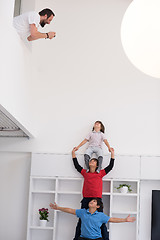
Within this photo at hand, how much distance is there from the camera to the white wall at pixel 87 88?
686 cm

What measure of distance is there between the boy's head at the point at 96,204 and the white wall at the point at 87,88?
3.01 ft

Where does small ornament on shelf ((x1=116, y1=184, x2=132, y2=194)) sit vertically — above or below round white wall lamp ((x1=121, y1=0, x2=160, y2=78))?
below

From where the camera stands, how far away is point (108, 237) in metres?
6.27

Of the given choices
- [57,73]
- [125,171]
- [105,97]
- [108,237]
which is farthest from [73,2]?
[108,237]

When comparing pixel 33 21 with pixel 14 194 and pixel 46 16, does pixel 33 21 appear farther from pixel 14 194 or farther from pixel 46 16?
pixel 14 194

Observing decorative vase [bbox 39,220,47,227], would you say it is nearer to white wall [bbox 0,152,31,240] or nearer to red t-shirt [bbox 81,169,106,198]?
white wall [bbox 0,152,31,240]

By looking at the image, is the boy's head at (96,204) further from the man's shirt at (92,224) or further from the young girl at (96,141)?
the young girl at (96,141)

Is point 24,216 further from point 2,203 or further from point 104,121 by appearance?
point 104,121

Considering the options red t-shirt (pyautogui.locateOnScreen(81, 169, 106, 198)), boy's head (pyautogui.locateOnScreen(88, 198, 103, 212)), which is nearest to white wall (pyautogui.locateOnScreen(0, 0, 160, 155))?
red t-shirt (pyautogui.locateOnScreen(81, 169, 106, 198))

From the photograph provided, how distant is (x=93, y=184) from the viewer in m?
6.42

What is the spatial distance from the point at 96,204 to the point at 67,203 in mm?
812

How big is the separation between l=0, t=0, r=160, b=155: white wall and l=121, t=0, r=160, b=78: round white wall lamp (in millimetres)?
5125

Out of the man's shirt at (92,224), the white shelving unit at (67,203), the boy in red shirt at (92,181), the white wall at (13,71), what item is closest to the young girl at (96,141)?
the boy in red shirt at (92,181)

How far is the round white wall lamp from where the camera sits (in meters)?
1.67
